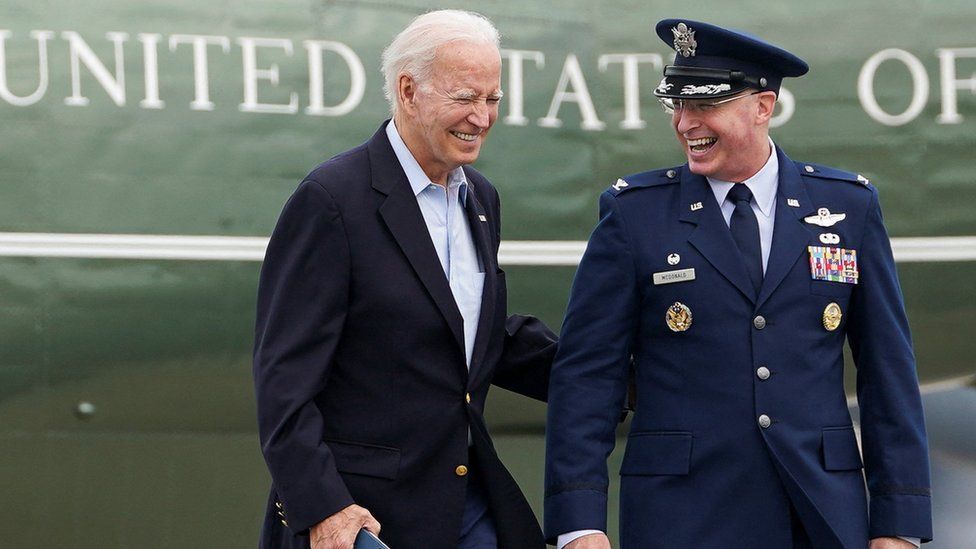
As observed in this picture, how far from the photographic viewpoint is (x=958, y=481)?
2.94 m

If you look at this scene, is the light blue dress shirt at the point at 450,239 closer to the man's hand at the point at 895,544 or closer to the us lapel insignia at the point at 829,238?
the us lapel insignia at the point at 829,238

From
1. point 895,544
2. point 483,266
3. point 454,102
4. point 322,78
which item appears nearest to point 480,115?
point 454,102

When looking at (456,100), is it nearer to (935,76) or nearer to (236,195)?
(236,195)

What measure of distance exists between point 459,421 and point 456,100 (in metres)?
0.57

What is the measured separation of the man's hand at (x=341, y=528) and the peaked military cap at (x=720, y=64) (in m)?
0.98

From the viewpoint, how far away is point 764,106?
2.43m

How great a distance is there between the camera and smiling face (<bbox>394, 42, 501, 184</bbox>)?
218cm

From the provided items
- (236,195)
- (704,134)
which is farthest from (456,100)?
(236,195)

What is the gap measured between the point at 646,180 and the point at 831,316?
45 cm

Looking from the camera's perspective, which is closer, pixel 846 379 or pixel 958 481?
Answer: pixel 958 481

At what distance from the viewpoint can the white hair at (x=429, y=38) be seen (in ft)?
7.13

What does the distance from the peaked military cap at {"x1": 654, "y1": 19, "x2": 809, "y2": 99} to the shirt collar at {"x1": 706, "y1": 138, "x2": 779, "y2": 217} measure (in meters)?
0.16

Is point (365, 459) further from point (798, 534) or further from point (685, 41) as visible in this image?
point (685, 41)

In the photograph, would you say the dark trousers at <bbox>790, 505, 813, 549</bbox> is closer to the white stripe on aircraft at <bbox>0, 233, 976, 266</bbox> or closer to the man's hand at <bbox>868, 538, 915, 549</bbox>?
the man's hand at <bbox>868, 538, 915, 549</bbox>
